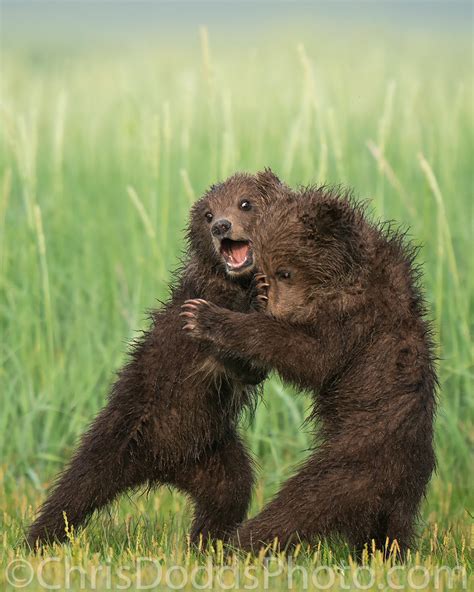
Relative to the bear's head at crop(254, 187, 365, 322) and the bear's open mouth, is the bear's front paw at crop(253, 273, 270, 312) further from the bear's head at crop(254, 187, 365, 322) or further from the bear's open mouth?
the bear's open mouth

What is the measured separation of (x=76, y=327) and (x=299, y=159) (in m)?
2.35

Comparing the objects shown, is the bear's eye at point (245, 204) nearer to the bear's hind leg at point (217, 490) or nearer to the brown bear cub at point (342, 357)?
the brown bear cub at point (342, 357)

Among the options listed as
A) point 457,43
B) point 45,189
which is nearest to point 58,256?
point 45,189

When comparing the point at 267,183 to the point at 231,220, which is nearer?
the point at 231,220

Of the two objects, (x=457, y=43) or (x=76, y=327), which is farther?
(x=457, y=43)

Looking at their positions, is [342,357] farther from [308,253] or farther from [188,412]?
[188,412]

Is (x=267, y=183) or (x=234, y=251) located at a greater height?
(x=267, y=183)

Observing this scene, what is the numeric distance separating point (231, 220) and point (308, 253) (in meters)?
0.52

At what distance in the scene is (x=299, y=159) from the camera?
30.1 ft

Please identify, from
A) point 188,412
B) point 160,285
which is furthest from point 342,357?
point 160,285

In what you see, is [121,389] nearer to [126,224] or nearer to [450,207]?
[126,224]

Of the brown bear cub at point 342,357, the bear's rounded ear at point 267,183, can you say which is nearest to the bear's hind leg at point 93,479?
the brown bear cub at point 342,357

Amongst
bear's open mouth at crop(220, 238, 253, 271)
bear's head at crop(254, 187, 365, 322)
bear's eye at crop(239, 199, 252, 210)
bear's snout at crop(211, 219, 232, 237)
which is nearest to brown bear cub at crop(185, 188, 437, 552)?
bear's head at crop(254, 187, 365, 322)

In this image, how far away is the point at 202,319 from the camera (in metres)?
5.27
